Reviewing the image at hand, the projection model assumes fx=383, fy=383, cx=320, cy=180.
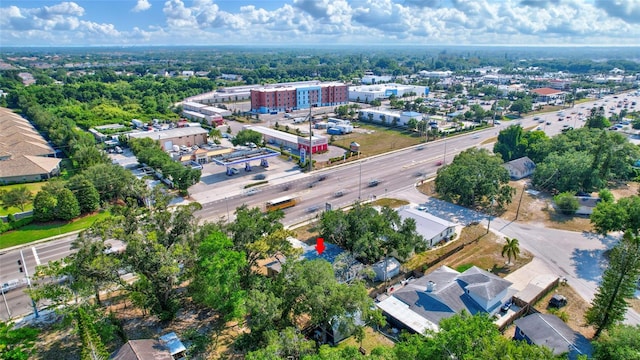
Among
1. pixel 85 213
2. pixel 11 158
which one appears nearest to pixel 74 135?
pixel 11 158

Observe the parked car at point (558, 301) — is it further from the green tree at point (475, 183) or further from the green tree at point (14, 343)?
the green tree at point (14, 343)

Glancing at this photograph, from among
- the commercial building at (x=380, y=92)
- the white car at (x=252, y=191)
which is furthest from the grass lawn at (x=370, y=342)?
the commercial building at (x=380, y=92)

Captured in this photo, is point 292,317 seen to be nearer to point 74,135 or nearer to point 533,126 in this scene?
point 74,135

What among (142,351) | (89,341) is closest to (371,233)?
(142,351)

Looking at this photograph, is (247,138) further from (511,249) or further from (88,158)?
(511,249)

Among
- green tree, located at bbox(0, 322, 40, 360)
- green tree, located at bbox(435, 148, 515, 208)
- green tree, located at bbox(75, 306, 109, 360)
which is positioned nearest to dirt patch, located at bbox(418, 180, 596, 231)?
green tree, located at bbox(435, 148, 515, 208)
